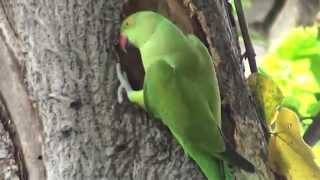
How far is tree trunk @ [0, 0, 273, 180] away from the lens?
75 cm

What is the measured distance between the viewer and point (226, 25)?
84cm

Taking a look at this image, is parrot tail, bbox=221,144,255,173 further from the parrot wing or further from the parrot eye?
the parrot eye

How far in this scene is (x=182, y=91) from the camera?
0.70 m

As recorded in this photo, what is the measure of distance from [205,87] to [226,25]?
151 mm

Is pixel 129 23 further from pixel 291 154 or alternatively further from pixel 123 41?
pixel 291 154

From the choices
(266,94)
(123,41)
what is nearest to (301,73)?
(266,94)

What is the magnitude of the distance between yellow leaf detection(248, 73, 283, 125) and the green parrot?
154mm

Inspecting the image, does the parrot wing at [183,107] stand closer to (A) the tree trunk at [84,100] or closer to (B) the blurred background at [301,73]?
(A) the tree trunk at [84,100]

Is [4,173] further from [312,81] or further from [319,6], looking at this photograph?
[319,6]

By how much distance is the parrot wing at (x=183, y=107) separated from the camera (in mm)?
696

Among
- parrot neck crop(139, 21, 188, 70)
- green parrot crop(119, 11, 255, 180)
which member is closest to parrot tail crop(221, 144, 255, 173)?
green parrot crop(119, 11, 255, 180)

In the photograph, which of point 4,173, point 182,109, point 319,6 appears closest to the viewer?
point 182,109

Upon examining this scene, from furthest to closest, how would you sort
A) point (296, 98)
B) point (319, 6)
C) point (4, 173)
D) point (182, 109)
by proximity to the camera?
point (319, 6) < point (296, 98) < point (4, 173) < point (182, 109)

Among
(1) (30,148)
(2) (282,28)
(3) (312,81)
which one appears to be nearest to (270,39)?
(2) (282,28)
